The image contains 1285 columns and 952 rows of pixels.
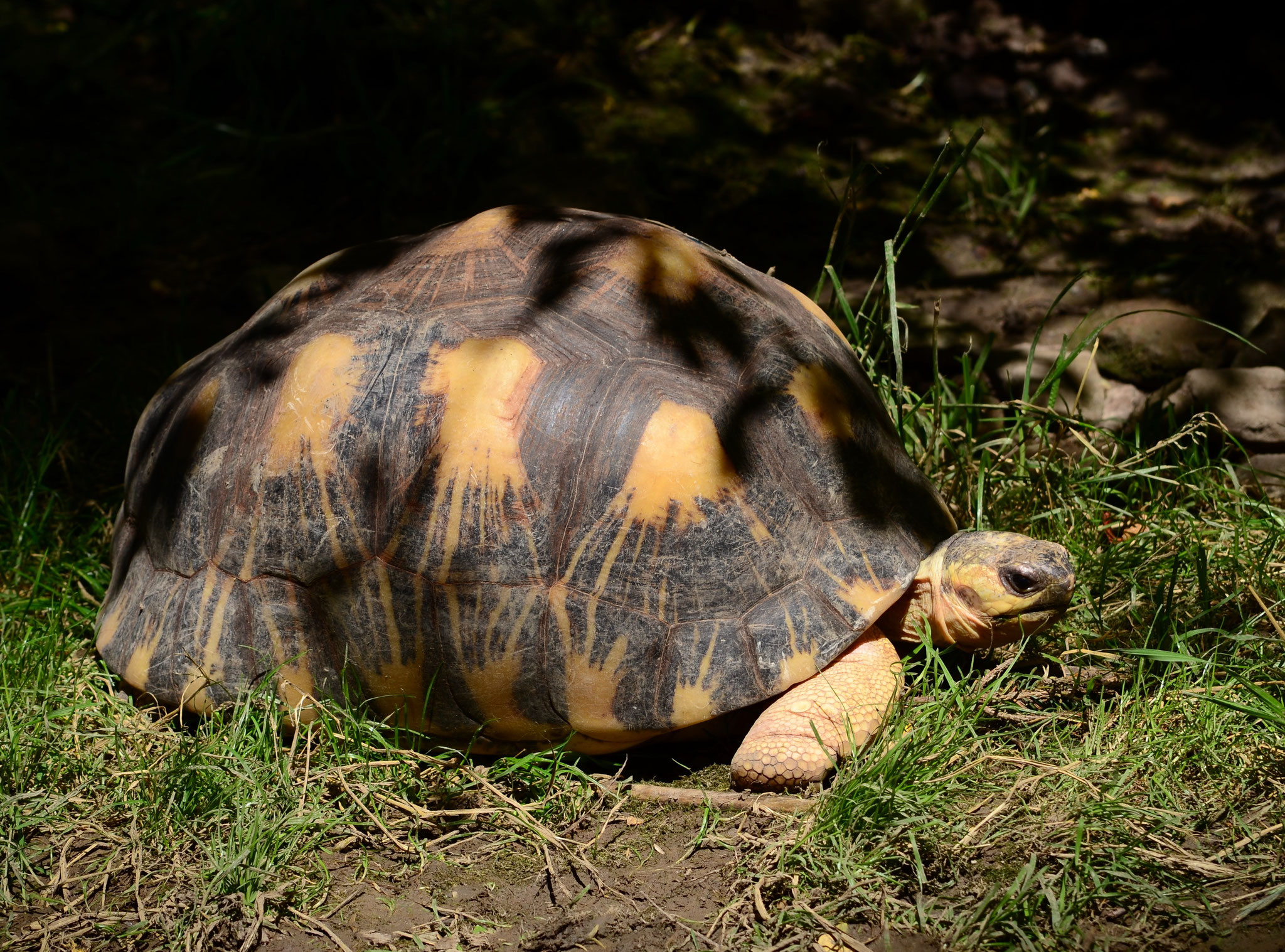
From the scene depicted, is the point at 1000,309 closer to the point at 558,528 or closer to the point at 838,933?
the point at 558,528

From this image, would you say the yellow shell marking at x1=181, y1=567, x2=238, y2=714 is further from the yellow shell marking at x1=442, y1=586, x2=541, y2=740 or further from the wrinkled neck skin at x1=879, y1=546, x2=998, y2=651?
the wrinkled neck skin at x1=879, y1=546, x2=998, y2=651

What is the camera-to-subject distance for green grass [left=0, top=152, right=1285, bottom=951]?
2.11 metres

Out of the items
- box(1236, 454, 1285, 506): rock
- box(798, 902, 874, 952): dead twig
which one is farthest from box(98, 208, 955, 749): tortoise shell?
box(1236, 454, 1285, 506): rock

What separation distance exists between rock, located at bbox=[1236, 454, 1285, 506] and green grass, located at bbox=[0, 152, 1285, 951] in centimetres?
25

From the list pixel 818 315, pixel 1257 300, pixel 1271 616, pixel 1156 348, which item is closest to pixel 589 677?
pixel 818 315

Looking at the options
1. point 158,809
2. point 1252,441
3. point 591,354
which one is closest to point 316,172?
point 591,354

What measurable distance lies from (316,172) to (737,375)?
11.5ft

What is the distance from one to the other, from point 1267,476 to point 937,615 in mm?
1640

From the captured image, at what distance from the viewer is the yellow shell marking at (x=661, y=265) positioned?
2.57m

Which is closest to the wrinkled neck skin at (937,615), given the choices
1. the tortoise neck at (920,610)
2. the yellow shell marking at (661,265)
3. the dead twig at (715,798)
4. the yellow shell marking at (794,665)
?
the tortoise neck at (920,610)

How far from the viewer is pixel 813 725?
7.53ft

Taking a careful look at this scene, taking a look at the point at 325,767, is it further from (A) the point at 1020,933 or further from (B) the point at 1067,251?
(B) the point at 1067,251

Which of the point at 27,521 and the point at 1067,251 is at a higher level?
the point at 1067,251

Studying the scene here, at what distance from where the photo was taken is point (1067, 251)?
455cm
